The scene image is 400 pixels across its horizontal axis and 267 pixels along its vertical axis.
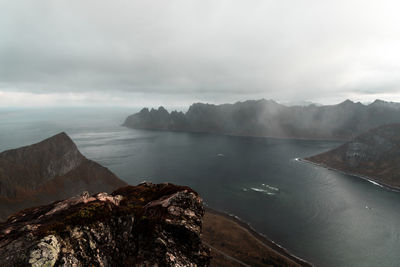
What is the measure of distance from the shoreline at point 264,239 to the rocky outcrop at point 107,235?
265ft

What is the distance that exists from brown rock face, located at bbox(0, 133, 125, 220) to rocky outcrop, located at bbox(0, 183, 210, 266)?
347 feet

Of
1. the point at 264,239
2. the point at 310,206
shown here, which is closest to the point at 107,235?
the point at 264,239

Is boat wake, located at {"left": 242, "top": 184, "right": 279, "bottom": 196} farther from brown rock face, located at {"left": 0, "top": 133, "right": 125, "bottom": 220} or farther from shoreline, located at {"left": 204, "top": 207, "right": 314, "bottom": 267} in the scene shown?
brown rock face, located at {"left": 0, "top": 133, "right": 125, "bottom": 220}

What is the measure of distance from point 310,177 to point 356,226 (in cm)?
7683

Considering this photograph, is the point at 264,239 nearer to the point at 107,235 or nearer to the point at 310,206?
the point at 310,206

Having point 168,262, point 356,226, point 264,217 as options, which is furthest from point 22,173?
point 356,226

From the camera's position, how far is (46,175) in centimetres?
11669

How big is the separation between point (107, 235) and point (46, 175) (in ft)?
A: 448

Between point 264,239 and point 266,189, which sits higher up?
point 266,189

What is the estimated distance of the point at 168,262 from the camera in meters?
16.6

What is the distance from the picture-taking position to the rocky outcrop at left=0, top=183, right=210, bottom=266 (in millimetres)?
13102

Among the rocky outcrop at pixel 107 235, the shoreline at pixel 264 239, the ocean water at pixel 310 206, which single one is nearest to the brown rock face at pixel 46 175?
the ocean water at pixel 310 206

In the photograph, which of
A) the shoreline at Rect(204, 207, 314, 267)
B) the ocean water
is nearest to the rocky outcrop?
the shoreline at Rect(204, 207, 314, 267)

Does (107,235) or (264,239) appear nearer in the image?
(107,235)
